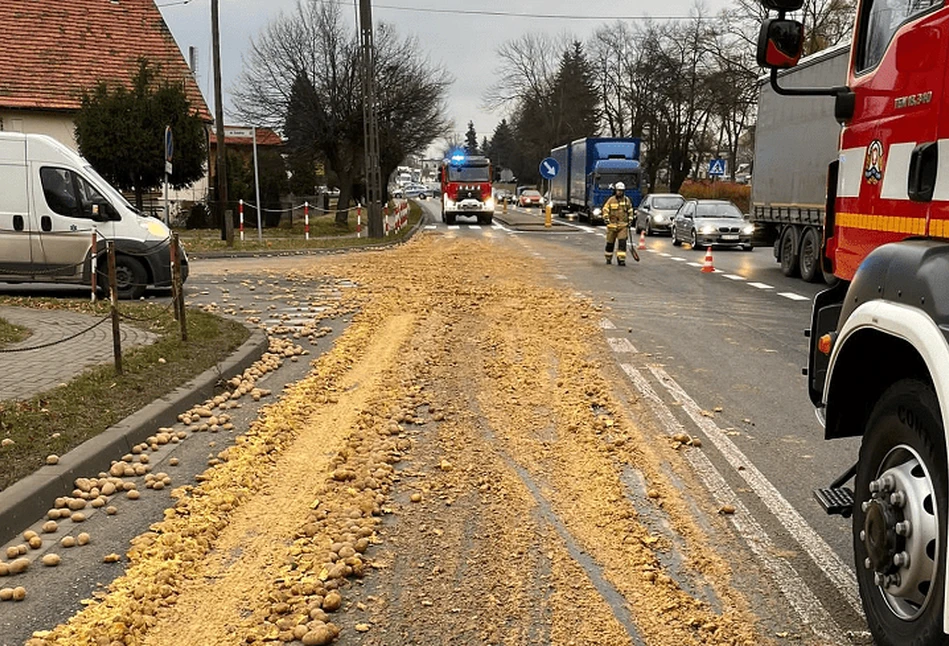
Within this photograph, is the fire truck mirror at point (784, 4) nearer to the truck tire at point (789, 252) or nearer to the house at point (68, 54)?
the truck tire at point (789, 252)

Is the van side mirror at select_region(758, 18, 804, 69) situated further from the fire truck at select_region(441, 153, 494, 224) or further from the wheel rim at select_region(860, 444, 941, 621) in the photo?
the fire truck at select_region(441, 153, 494, 224)

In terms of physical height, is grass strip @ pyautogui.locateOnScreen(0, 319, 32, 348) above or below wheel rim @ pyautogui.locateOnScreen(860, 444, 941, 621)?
below

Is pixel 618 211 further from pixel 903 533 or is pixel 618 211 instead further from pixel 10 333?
pixel 903 533

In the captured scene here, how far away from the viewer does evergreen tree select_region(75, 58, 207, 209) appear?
29.7 metres

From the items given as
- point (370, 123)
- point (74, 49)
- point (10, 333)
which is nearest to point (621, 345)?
point (10, 333)

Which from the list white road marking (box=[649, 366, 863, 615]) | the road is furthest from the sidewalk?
white road marking (box=[649, 366, 863, 615])

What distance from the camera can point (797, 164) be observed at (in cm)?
1752

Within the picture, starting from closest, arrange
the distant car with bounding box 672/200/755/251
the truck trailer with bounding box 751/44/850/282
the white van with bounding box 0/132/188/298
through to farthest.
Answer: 1. the white van with bounding box 0/132/188/298
2. the truck trailer with bounding box 751/44/850/282
3. the distant car with bounding box 672/200/755/251

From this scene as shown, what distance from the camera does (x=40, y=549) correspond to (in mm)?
4398

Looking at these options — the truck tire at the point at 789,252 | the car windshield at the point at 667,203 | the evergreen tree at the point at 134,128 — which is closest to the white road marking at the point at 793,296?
the truck tire at the point at 789,252

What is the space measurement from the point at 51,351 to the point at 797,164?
14215 millimetres

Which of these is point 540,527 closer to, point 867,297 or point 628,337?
point 867,297

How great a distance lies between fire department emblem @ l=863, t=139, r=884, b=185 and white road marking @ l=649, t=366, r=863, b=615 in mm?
1761

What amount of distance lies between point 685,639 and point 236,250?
22.3 metres
